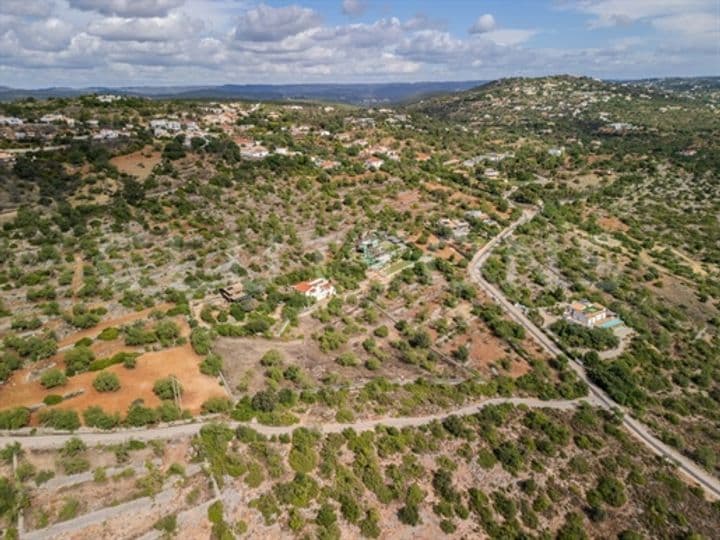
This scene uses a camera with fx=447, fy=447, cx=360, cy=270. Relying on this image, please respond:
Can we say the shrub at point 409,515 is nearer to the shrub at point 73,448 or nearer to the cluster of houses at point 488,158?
the shrub at point 73,448

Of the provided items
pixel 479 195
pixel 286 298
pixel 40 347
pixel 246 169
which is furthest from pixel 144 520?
pixel 479 195

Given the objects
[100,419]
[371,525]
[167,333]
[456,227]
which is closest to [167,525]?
[100,419]

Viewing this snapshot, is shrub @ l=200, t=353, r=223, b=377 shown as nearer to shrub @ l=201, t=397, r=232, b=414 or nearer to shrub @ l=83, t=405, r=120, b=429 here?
shrub @ l=201, t=397, r=232, b=414

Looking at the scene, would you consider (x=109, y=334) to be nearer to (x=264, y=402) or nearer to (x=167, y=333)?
(x=167, y=333)

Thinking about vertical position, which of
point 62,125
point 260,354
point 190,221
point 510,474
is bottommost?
point 510,474

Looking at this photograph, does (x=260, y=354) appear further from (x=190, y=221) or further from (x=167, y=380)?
(x=190, y=221)

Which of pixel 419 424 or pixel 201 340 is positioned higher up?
pixel 201 340
